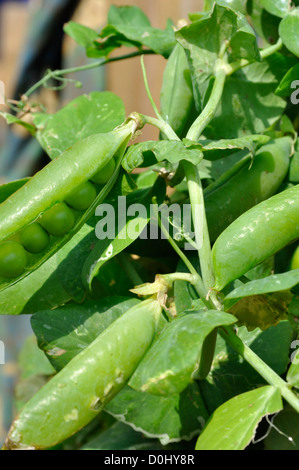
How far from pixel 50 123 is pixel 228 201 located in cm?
23

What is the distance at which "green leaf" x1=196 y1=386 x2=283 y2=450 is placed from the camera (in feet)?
1.25

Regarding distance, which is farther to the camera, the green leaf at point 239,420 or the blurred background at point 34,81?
the blurred background at point 34,81

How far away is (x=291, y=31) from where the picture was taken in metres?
0.55

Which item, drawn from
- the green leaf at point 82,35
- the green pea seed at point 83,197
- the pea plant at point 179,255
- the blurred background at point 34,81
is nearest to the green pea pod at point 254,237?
the pea plant at point 179,255

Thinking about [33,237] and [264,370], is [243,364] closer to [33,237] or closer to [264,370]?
[264,370]

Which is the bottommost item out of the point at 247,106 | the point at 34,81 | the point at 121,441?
the point at 121,441

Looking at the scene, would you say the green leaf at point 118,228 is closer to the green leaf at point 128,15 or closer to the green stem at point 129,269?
the green stem at point 129,269

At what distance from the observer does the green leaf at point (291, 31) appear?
1.76ft

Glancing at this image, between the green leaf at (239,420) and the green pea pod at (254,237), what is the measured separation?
8cm

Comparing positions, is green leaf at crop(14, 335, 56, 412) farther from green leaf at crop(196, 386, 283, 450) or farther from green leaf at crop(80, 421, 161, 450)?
green leaf at crop(196, 386, 283, 450)

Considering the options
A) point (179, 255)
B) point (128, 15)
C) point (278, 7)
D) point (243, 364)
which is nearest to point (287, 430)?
point (243, 364)

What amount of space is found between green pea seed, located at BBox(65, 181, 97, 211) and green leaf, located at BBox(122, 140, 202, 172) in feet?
0.11

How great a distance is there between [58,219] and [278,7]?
314 millimetres
